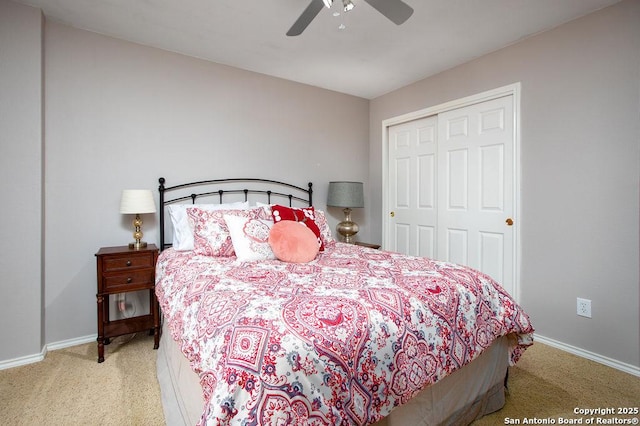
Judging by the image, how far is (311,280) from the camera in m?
1.58

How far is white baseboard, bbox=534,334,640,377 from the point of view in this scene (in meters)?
2.14

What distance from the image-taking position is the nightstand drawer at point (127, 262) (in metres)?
2.26

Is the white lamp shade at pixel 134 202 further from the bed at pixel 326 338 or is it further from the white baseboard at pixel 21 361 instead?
the white baseboard at pixel 21 361

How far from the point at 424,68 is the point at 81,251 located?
3.47m

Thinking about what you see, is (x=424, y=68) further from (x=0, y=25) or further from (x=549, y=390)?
(x=0, y=25)

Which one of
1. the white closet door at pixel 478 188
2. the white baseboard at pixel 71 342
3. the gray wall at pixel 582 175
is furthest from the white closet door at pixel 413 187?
the white baseboard at pixel 71 342

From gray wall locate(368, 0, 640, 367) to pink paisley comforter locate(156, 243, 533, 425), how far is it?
39.5 inches

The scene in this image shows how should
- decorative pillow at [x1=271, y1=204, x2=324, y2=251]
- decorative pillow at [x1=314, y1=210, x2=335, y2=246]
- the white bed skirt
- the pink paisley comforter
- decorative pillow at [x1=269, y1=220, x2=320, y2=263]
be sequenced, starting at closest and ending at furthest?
the pink paisley comforter, the white bed skirt, decorative pillow at [x1=269, y1=220, x2=320, y2=263], decorative pillow at [x1=271, y1=204, x2=324, y2=251], decorative pillow at [x1=314, y1=210, x2=335, y2=246]

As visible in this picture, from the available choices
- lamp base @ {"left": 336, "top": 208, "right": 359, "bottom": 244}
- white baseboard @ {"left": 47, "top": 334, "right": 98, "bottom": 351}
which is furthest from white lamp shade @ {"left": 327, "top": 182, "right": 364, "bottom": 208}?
white baseboard @ {"left": 47, "top": 334, "right": 98, "bottom": 351}

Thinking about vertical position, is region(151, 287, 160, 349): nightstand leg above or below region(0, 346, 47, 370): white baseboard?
above

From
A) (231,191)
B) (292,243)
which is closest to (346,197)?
(231,191)

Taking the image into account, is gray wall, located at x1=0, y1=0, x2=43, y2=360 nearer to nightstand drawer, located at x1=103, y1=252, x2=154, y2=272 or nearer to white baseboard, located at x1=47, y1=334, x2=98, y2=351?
white baseboard, located at x1=47, y1=334, x2=98, y2=351

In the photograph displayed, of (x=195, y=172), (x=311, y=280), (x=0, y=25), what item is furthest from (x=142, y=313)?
(x=0, y=25)

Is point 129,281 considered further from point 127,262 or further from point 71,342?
point 71,342
